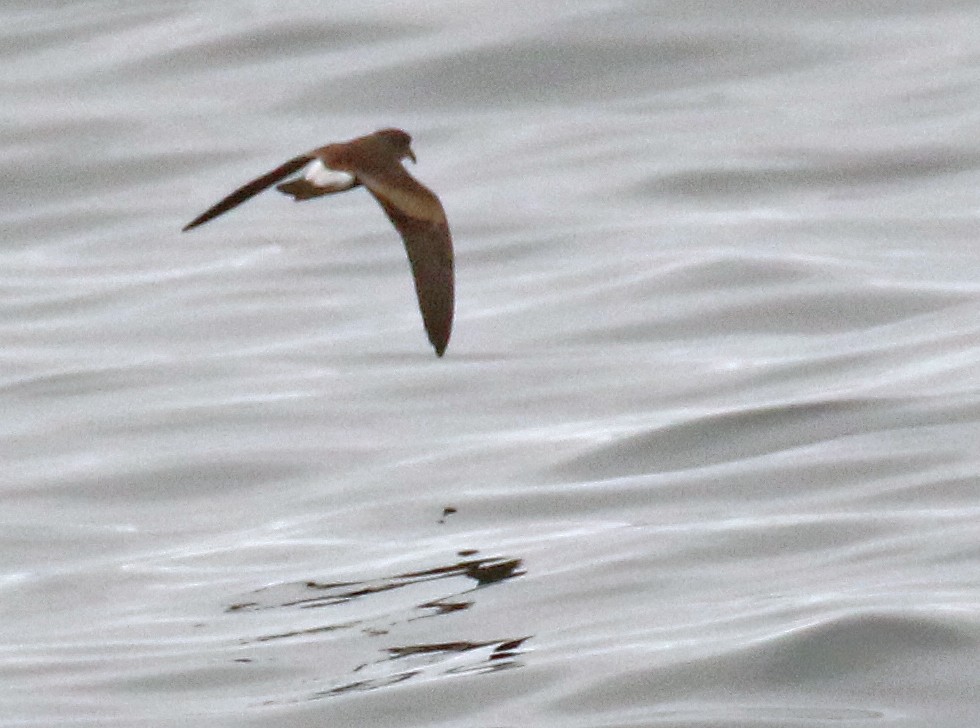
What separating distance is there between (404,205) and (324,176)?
0.24 m

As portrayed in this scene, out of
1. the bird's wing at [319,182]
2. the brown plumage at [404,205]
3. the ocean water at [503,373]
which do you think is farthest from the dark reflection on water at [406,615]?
the bird's wing at [319,182]

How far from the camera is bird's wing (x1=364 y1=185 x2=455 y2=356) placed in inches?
282

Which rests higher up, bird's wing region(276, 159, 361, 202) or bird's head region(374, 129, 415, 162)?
bird's head region(374, 129, 415, 162)

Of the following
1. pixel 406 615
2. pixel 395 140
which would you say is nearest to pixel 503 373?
pixel 395 140

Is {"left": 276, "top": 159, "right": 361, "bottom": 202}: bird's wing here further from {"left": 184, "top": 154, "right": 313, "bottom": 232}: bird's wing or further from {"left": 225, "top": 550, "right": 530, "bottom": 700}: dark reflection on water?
{"left": 225, "top": 550, "right": 530, "bottom": 700}: dark reflection on water

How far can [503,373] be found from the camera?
11.6 metres

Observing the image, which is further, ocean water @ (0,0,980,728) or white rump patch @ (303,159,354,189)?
white rump patch @ (303,159,354,189)

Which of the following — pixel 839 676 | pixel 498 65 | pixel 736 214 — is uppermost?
pixel 498 65

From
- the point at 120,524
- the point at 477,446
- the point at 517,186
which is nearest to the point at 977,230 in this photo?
the point at 517,186

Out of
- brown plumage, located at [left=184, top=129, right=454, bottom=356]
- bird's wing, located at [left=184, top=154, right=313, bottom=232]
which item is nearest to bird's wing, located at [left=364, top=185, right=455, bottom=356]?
brown plumage, located at [left=184, top=129, right=454, bottom=356]

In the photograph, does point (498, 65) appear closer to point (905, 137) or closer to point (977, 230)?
point (905, 137)

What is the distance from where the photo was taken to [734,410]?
34.3ft

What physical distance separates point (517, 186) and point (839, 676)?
9.19 metres

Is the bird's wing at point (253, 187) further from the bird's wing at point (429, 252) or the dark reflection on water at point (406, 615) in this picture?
the dark reflection on water at point (406, 615)
